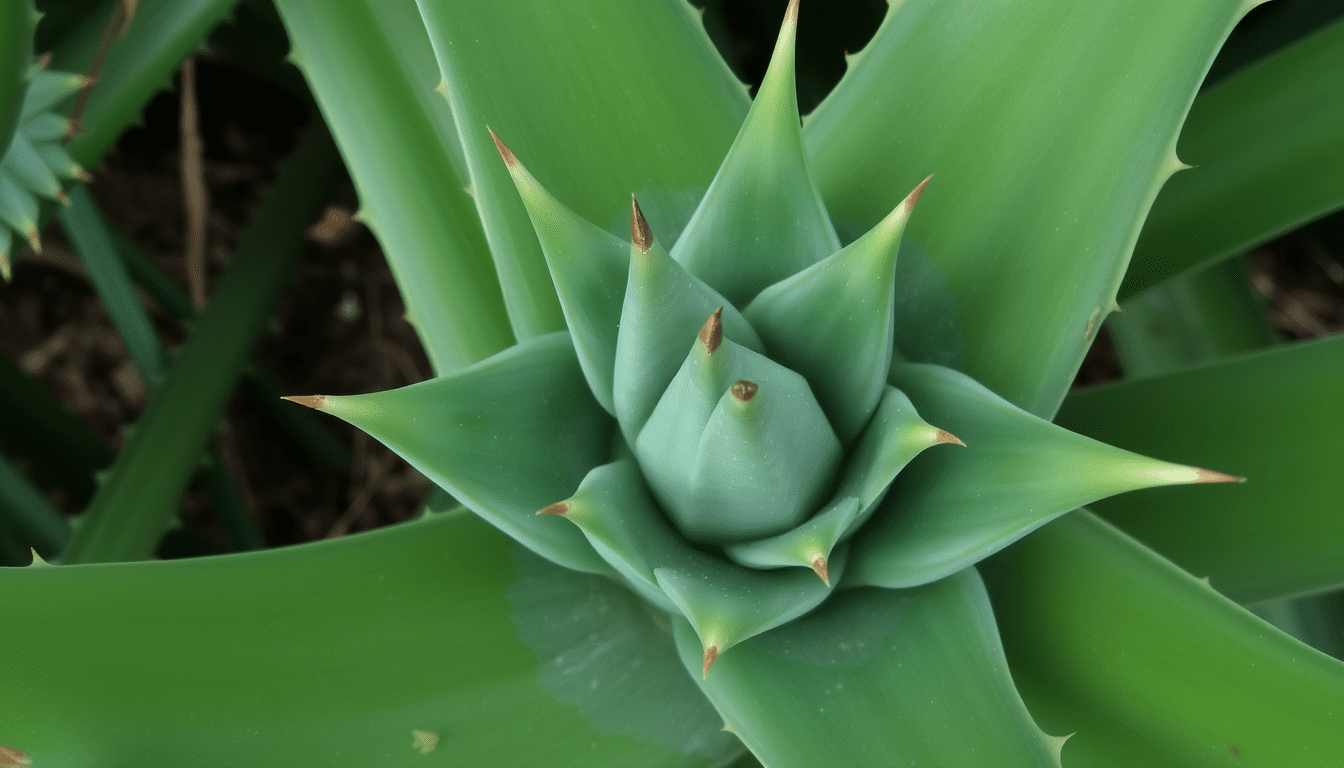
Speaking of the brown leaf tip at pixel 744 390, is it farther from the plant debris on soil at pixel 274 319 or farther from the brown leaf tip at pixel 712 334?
the plant debris on soil at pixel 274 319

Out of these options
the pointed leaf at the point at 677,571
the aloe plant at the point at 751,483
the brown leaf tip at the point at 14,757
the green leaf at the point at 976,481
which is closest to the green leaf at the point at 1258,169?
the aloe plant at the point at 751,483

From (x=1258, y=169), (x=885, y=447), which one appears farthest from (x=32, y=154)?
(x=1258, y=169)

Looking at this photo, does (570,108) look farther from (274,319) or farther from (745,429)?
(274,319)

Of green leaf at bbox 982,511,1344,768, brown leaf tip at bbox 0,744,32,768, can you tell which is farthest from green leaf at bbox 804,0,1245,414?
brown leaf tip at bbox 0,744,32,768

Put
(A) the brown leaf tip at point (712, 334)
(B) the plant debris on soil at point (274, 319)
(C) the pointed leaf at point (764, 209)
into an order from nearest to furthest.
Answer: (A) the brown leaf tip at point (712, 334) → (C) the pointed leaf at point (764, 209) → (B) the plant debris on soil at point (274, 319)

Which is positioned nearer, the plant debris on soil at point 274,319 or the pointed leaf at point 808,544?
the pointed leaf at point 808,544

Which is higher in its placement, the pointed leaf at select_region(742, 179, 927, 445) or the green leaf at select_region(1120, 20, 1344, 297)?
the pointed leaf at select_region(742, 179, 927, 445)

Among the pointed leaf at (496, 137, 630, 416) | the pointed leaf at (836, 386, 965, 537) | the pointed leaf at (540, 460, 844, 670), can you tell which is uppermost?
the pointed leaf at (496, 137, 630, 416)

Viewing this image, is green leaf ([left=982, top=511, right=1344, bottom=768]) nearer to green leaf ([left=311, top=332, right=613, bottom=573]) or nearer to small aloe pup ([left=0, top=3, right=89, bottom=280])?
green leaf ([left=311, top=332, right=613, bottom=573])
